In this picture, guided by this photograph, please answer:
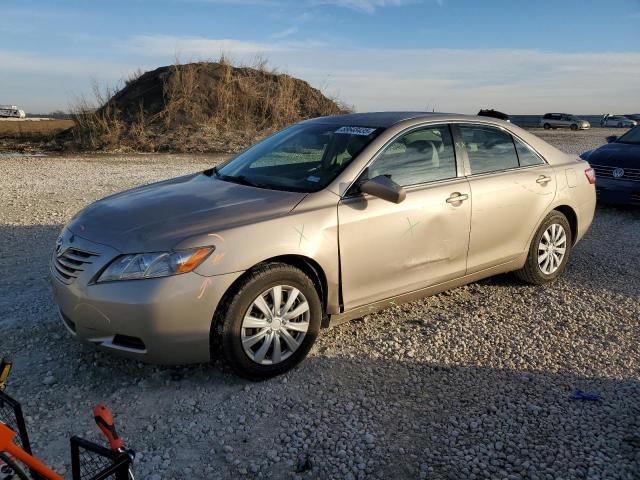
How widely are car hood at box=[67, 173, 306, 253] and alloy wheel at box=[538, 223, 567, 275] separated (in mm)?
2668

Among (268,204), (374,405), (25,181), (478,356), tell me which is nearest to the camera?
(374,405)

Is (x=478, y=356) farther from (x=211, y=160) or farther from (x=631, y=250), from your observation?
(x=211, y=160)

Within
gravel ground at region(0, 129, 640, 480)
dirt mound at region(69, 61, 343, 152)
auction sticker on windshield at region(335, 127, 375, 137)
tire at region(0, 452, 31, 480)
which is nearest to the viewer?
tire at region(0, 452, 31, 480)

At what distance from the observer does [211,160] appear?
59.4 feet

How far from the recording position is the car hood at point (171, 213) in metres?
3.24

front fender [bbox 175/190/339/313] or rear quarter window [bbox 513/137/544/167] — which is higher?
rear quarter window [bbox 513/137/544/167]

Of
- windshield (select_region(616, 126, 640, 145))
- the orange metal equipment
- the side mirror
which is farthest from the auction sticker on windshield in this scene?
windshield (select_region(616, 126, 640, 145))

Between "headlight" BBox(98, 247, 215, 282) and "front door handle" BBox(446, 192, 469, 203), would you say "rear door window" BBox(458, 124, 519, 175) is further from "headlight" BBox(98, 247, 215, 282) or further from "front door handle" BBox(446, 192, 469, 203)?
"headlight" BBox(98, 247, 215, 282)

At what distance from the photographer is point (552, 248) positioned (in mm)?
5227

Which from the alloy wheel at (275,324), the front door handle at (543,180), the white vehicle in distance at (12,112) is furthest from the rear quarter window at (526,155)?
the white vehicle in distance at (12,112)

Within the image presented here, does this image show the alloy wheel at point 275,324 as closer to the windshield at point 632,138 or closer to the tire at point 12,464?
the tire at point 12,464

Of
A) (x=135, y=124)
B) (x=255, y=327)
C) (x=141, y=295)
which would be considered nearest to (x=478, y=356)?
(x=255, y=327)

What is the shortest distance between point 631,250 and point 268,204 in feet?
17.2

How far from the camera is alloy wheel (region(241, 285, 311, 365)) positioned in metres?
3.35
